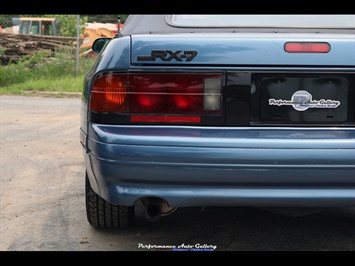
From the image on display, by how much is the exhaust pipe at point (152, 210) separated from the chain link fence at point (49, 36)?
409 inches

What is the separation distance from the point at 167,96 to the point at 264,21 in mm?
961

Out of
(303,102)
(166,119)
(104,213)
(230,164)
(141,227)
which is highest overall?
(303,102)

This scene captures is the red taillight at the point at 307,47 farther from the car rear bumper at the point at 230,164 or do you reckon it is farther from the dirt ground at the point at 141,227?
the dirt ground at the point at 141,227

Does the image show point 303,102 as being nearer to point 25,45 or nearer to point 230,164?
point 230,164

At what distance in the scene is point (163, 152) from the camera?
267 cm

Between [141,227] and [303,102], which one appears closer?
[303,102]

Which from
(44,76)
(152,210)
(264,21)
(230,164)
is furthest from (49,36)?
(230,164)

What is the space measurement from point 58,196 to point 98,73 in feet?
6.33

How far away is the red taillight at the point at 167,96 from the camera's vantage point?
277cm

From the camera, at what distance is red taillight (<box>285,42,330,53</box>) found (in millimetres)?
2742

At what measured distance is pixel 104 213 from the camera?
3.46 metres
